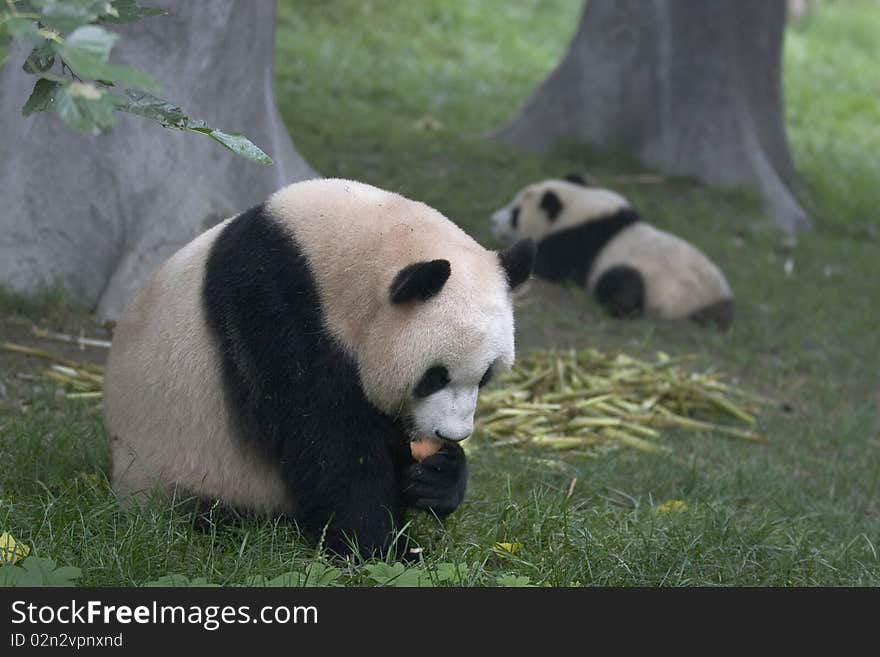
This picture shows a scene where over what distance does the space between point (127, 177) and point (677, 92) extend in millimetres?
6939

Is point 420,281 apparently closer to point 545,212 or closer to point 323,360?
point 323,360

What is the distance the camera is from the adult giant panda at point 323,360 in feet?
12.2

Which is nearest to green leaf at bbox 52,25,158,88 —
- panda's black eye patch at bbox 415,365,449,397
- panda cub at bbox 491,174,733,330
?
panda's black eye patch at bbox 415,365,449,397

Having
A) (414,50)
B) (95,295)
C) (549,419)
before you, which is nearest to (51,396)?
(95,295)

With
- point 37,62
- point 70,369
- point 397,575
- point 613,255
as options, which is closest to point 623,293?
point 613,255

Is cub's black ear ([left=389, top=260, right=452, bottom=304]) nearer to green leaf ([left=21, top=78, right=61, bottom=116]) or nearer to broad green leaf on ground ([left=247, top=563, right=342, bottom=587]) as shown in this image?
broad green leaf on ground ([left=247, top=563, right=342, bottom=587])

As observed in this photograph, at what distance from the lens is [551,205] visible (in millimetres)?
9922

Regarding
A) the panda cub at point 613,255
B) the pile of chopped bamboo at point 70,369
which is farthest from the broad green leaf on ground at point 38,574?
the panda cub at point 613,255

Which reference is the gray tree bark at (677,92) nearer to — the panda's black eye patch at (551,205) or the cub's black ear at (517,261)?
the panda's black eye patch at (551,205)

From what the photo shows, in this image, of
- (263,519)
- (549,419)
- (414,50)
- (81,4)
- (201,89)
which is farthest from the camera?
(414,50)

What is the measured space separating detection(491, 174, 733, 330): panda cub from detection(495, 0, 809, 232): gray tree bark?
2254 mm
